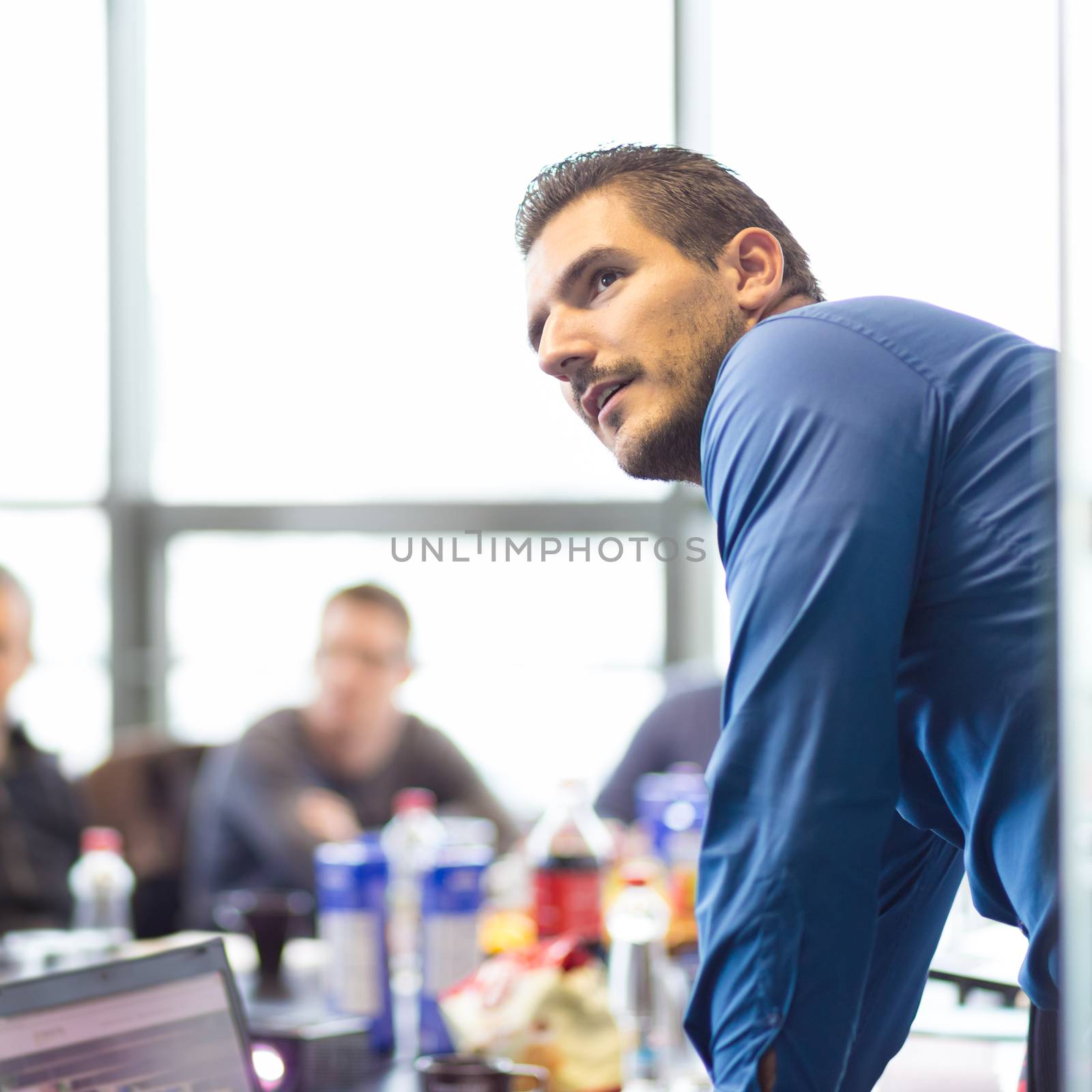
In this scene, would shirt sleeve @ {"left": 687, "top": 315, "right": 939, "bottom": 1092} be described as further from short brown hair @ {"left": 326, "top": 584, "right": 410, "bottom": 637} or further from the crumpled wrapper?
short brown hair @ {"left": 326, "top": 584, "right": 410, "bottom": 637}

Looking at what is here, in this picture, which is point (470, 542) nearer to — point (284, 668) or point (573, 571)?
point (573, 571)

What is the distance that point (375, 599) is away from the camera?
2930mm

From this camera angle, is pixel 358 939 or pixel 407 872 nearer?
pixel 358 939

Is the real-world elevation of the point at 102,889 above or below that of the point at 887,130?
below

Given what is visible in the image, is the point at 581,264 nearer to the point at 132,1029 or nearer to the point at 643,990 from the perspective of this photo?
the point at 132,1029

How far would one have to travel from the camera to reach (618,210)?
1.03 meters

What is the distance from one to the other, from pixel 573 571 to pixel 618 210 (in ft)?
9.70

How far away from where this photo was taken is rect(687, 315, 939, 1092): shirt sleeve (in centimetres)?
73

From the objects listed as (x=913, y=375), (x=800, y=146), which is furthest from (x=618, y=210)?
(x=800, y=146)

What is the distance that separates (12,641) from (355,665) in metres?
0.67

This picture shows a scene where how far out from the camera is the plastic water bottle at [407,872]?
1996 mm

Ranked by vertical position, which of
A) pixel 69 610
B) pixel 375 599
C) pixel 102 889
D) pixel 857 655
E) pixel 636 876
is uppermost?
pixel 857 655

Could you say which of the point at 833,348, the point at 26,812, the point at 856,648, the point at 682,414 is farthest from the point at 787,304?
the point at 26,812

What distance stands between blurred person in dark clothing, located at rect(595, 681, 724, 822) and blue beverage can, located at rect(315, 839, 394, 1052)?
1384 millimetres
